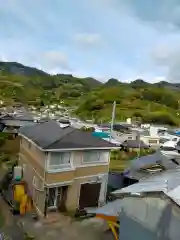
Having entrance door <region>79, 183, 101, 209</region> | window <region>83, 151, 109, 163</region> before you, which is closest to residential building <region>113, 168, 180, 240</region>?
window <region>83, 151, 109, 163</region>

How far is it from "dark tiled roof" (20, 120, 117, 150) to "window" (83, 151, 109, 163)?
0.51 meters

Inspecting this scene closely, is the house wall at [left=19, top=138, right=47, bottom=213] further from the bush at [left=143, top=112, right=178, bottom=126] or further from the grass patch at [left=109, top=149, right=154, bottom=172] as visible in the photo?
the bush at [left=143, top=112, right=178, bottom=126]

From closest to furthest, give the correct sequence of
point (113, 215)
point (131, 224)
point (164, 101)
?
1. point (131, 224)
2. point (113, 215)
3. point (164, 101)

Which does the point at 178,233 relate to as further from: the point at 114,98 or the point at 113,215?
the point at 114,98

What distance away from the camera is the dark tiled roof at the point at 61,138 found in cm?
1492

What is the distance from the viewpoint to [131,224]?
828 centimetres

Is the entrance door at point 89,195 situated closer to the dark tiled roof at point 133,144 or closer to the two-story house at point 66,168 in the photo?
the two-story house at point 66,168

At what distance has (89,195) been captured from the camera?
16391mm

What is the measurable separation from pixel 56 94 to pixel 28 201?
10659 centimetres

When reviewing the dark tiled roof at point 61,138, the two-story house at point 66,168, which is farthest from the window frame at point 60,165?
the dark tiled roof at point 61,138

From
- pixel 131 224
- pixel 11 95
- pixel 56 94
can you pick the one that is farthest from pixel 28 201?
pixel 56 94

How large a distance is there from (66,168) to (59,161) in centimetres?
54

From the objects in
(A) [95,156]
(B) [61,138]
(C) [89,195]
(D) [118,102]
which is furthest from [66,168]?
(D) [118,102]

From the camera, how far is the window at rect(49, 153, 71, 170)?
14672 millimetres
